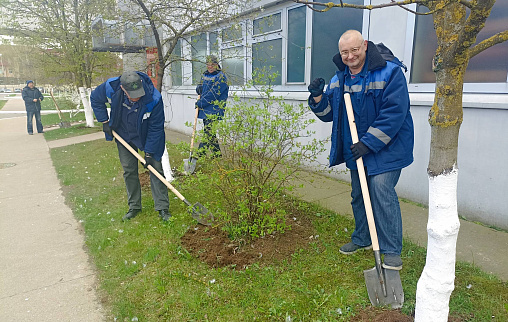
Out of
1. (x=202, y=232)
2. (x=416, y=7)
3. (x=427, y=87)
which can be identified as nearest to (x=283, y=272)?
(x=202, y=232)

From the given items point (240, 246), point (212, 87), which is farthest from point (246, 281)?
point (212, 87)

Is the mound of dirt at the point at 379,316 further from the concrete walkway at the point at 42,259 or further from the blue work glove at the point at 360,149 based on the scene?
the concrete walkway at the point at 42,259

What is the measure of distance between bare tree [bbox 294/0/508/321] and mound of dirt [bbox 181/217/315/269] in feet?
5.02

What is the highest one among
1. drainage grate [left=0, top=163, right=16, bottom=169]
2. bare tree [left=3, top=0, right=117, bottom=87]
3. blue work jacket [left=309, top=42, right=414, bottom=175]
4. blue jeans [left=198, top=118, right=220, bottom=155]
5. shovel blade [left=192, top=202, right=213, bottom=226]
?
bare tree [left=3, top=0, right=117, bottom=87]

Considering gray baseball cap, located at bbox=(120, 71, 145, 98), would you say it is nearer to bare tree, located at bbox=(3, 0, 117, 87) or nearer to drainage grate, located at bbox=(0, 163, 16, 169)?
drainage grate, located at bbox=(0, 163, 16, 169)

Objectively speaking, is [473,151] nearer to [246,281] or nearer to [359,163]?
[359,163]

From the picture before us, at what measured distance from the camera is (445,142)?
1.96 m

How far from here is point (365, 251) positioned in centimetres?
348

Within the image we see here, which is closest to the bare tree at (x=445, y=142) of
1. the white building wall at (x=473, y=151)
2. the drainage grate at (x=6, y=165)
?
the white building wall at (x=473, y=151)

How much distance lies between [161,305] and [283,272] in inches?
42.5

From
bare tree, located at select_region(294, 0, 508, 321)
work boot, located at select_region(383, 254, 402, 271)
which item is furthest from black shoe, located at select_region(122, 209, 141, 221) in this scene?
bare tree, located at select_region(294, 0, 508, 321)

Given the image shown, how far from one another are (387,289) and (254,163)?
156 centimetres

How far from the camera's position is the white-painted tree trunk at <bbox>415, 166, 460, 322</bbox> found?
1995mm

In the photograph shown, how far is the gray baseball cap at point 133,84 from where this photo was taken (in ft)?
13.5
